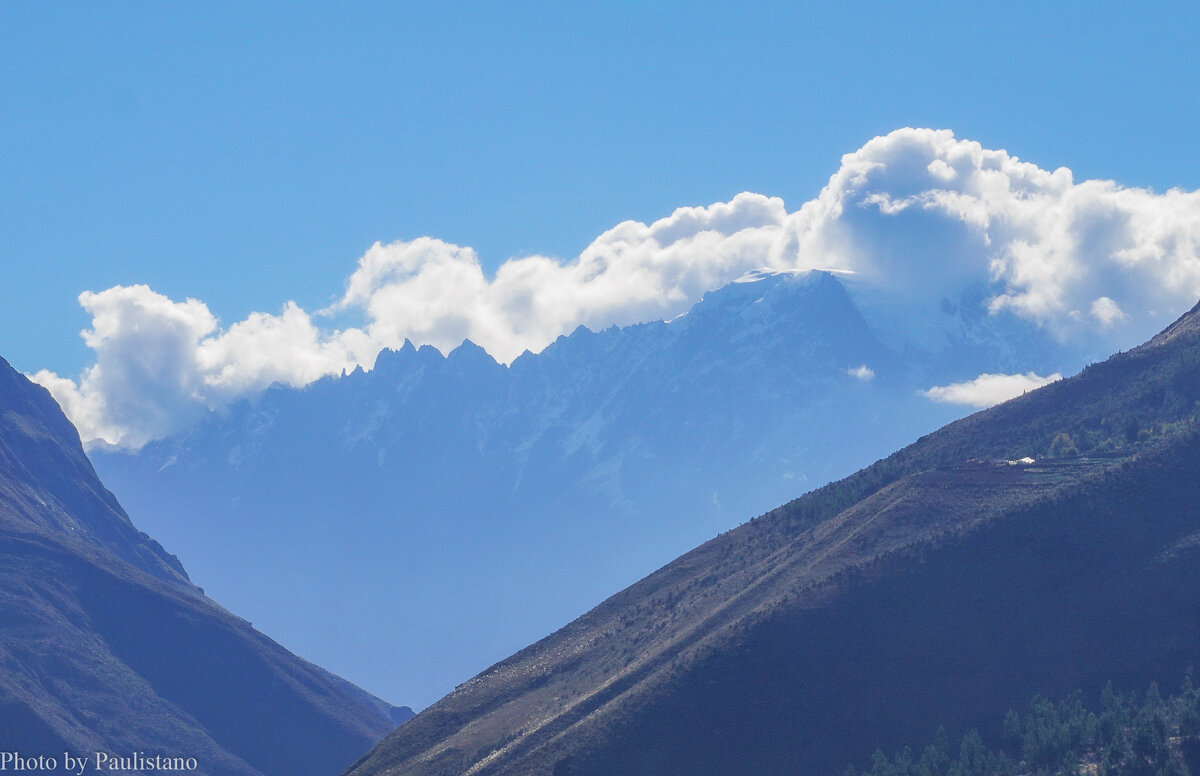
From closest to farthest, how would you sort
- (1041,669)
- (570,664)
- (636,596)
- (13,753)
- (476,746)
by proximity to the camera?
(1041,669), (476,746), (570,664), (636,596), (13,753)

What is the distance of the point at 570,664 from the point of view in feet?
473

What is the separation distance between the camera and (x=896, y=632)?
11719cm

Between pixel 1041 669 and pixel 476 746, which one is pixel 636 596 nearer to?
pixel 476 746

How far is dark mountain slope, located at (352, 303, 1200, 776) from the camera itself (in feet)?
362

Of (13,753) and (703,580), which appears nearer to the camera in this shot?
(703,580)

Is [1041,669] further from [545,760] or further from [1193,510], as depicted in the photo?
[545,760]

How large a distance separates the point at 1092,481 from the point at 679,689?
135ft

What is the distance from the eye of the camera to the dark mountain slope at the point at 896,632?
110250mm

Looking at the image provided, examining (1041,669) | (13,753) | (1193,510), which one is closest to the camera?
(1041,669)

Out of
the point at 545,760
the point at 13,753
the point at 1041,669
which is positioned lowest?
the point at 1041,669

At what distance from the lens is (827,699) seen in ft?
370

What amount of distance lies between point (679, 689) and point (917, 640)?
63.9ft

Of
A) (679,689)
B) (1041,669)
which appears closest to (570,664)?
(679,689)

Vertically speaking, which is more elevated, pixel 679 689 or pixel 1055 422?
pixel 1055 422
